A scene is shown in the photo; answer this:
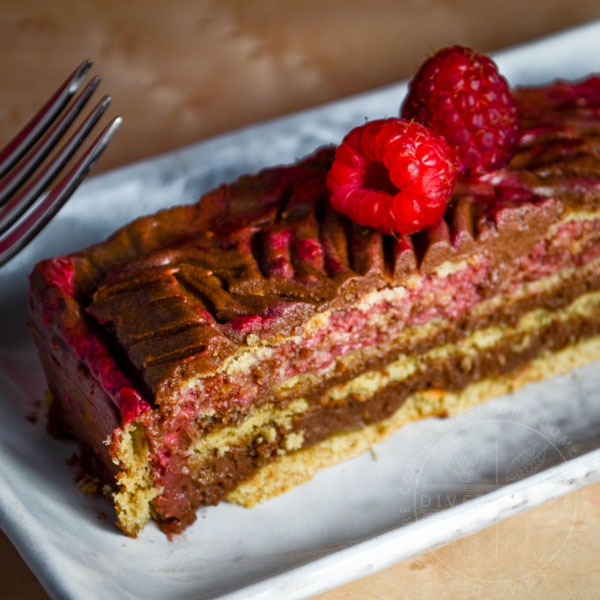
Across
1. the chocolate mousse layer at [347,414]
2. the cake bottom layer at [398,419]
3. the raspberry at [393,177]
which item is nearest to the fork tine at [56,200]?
the raspberry at [393,177]

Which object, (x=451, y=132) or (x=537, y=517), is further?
(x=451, y=132)

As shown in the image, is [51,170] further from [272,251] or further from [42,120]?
[272,251]

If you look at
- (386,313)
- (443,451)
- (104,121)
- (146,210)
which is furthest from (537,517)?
(104,121)

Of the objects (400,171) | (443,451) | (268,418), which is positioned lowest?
(443,451)

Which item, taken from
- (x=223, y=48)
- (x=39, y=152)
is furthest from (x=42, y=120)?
(x=223, y=48)

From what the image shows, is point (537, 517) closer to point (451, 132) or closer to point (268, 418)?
point (268, 418)
